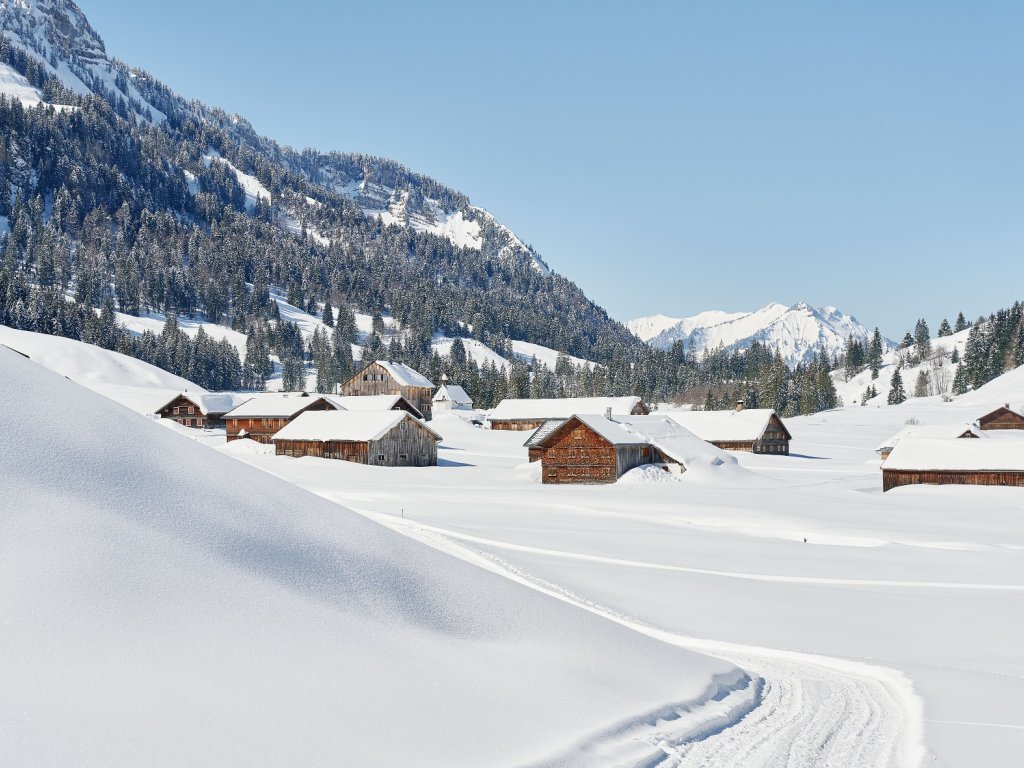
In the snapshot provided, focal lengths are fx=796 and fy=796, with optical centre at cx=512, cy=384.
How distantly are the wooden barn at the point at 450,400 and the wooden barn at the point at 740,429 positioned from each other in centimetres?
4935

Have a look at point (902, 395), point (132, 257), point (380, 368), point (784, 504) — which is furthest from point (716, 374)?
point (784, 504)

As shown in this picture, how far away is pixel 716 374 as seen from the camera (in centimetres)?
19288

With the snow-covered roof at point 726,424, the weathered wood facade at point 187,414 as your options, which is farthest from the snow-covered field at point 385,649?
the weathered wood facade at point 187,414

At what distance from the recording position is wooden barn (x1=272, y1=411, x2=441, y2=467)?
57.6 meters

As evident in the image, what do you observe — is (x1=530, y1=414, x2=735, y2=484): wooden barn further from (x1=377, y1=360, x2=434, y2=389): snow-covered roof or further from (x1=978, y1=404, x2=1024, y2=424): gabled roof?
(x1=377, y1=360, x2=434, y2=389): snow-covered roof

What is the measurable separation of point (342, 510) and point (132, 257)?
649 feet

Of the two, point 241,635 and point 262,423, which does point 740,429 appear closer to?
point 262,423

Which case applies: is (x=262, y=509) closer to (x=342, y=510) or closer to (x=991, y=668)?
(x=342, y=510)

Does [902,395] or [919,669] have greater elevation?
[902,395]

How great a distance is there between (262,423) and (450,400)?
54.2m

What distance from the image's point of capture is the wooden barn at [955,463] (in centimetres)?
4612

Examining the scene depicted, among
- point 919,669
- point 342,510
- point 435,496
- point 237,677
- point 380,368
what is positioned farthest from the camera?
point 380,368

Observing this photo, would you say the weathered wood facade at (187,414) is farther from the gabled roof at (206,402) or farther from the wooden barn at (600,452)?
the wooden barn at (600,452)

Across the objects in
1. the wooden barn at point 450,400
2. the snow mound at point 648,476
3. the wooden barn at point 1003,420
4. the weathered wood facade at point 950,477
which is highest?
the wooden barn at point 450,400
